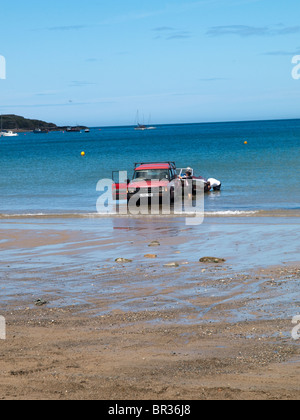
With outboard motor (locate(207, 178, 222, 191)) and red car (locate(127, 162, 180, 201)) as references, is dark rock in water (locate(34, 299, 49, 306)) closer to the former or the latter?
red car (locate(127, 162, 180, 201))

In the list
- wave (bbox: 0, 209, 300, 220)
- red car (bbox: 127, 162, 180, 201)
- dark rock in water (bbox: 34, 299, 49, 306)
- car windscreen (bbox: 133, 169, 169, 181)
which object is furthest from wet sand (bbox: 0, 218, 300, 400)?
car windscreen (bbox: 133, 169, 169, 181)

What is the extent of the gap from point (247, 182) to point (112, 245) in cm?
2413

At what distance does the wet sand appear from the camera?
5.94 meters

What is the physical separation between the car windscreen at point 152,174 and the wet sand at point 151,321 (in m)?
11.0

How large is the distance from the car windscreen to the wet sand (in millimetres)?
10955

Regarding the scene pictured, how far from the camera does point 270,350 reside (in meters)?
6.91

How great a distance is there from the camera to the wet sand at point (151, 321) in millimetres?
5941

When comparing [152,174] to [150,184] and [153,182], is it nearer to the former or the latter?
[153,182]

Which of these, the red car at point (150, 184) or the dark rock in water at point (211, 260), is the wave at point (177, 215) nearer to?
the red car at point (150, 184)

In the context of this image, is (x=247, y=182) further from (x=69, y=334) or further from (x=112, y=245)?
(x=69, y=334)

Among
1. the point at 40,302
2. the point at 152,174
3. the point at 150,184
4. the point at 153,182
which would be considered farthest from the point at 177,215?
the point at 40,302

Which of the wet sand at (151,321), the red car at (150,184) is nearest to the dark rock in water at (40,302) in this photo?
the wet sand at (151,321)

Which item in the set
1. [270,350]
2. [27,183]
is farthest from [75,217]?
[27,183]

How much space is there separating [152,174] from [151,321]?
18453mm
